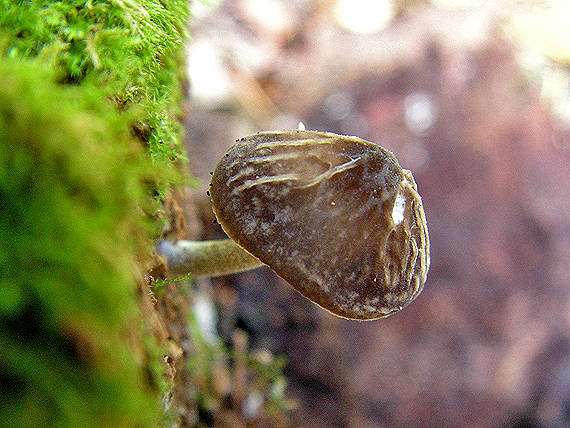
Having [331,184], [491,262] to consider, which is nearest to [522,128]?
[491,262]

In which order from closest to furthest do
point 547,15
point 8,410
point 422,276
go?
point 8,410, point 422,276, point 547,15

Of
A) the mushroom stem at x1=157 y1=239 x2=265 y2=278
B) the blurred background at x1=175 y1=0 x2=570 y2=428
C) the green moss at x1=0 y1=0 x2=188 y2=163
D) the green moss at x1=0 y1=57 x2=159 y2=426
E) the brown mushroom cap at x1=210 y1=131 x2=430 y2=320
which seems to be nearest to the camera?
the green moss at x1=0 y1=57 x2=159 y2=426

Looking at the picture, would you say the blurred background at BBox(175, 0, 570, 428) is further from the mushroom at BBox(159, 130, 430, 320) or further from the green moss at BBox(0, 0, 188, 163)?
the green moss at BBox(0, 0, 188, 163)

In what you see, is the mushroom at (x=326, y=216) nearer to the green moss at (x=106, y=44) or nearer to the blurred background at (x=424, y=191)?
the green moss at (x=106, y=44)

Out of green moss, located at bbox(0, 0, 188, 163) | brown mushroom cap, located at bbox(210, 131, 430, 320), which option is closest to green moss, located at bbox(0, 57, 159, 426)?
green moss, located at bbox(0, 0, 188, 163)

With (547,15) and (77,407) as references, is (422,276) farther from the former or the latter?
(547,15)

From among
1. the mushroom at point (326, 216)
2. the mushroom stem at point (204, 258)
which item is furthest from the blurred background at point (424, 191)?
the mushroom at point (326, 216)

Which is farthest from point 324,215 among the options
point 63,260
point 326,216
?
point 63,260
